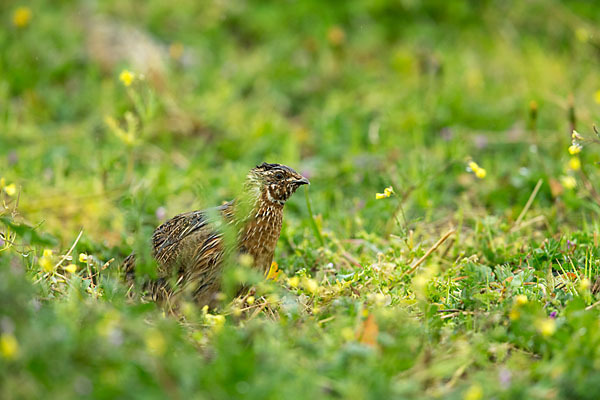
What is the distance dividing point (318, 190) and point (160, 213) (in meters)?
1.35

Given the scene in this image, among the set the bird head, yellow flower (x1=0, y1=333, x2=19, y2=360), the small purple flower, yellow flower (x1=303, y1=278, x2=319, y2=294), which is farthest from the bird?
yellow flower (x1=0, y1=333, x2=19, y2=360)

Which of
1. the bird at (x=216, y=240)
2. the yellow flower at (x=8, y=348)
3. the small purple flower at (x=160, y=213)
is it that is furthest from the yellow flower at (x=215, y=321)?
the small purple flower at (x=160, y=213)

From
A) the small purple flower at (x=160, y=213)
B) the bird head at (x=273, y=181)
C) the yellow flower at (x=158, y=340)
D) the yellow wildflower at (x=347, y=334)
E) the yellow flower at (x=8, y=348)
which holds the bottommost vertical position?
the small purple flower at (x=160, y=213)

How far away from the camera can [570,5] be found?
9.00 m

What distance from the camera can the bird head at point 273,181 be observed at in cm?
451

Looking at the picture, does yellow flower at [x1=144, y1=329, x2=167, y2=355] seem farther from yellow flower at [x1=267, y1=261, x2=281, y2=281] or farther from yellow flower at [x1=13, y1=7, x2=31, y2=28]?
yellow flower at [x1=13, y1=7, x2=31, y2=28]

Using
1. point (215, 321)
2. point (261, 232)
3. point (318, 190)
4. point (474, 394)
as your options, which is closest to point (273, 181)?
point (261, 232)

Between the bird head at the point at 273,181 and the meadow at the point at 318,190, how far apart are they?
336mm

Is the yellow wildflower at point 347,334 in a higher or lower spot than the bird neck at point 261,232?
higher

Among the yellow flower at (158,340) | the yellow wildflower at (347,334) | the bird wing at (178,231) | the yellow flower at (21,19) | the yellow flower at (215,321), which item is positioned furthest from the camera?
the yellow flower at (21,19)

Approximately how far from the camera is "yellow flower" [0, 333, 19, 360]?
2.71 metres

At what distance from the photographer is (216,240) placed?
14.3ft

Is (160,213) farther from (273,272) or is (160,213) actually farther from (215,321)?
(215,321)

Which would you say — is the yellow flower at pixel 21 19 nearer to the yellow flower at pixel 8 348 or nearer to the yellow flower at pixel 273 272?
the yellow flower at pixel 273 272
